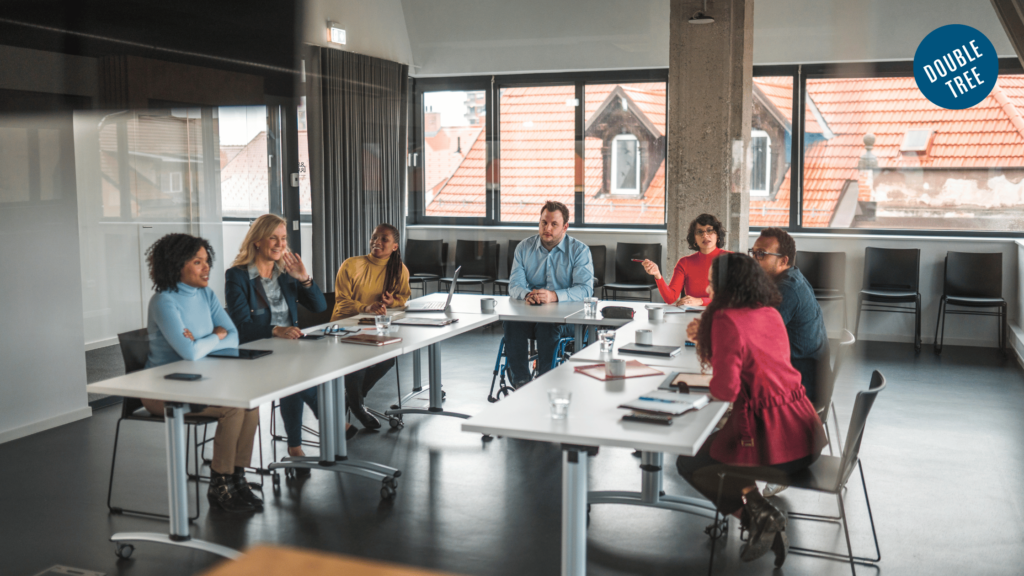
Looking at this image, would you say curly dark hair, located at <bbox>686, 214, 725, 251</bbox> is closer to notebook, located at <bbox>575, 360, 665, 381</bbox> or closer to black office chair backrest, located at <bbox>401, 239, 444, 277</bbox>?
notebook, located at <bbox>575, 360, 665, 381</bbox>

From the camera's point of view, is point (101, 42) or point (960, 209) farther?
point (960, 209)

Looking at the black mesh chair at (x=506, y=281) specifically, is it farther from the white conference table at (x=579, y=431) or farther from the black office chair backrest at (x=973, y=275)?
the white conference table at (x=579, y=431)

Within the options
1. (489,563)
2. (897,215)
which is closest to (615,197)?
(897,215)

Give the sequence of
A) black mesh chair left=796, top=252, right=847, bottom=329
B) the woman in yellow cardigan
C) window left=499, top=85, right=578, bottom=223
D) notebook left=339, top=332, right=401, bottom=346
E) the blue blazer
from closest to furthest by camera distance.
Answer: notebook left=339, top=332, right=401, bottom=346 < the blue blazer < the woman in yellow cardigan < black mesh chair left=796, top=252, right=847, bottom=329 < window left=499, top=85, right=578, bottom=223

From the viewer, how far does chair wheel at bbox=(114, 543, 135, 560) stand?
293cm

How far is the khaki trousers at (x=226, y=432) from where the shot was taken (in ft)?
10.8

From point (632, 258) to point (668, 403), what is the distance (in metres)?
5.14

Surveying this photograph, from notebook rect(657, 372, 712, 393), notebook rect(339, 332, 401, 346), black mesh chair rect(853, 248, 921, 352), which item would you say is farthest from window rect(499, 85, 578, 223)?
notebook rect(657, 372, 712, 393)

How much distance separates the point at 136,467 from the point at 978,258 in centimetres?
647

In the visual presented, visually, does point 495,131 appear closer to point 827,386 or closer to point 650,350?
point 650,350

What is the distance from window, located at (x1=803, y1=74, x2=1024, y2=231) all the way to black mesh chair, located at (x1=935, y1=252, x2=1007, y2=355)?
15.3 inches

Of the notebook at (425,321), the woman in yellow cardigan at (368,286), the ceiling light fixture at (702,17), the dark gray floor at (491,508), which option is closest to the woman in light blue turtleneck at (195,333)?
the dark gray floor at (491,508)

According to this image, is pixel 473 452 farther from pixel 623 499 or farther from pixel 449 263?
pixel 449 263

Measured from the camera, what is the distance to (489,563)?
2875mm
